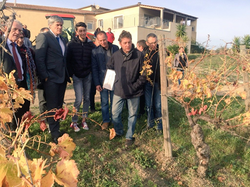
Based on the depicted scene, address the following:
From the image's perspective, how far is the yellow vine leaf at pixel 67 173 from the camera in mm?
826

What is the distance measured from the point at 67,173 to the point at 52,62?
2.56 m

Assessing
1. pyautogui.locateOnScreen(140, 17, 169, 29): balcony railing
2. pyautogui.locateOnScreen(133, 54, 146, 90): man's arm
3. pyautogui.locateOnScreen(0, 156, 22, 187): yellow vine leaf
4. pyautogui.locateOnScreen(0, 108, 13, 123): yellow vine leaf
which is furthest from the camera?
pyautogui.locateOnScreen(140, 17, 169, 29): balcony railing

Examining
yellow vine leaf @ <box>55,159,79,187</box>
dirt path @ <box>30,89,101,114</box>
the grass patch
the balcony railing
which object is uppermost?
the balcony railing

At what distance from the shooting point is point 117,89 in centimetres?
328

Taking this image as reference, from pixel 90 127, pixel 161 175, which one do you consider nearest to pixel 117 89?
pixel 90 127

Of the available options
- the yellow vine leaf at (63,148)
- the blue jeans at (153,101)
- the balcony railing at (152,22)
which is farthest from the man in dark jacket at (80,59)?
the balcony railing at (152,22)

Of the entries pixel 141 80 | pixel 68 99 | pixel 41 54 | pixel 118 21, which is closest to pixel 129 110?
pixel 141 80

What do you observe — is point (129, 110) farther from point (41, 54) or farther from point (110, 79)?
point (41, 54)

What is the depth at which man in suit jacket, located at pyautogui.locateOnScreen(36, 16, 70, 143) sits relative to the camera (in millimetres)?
2949

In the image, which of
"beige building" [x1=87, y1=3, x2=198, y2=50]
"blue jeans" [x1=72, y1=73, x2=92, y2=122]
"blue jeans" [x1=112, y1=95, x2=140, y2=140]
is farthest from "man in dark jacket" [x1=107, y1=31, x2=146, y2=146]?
"beige building" [x1=87, y1=3, x2=198, y2=50]

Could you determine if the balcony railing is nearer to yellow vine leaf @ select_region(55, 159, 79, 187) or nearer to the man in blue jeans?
the man in blue jeans

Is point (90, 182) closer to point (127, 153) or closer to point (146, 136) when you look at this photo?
point (127, 153)

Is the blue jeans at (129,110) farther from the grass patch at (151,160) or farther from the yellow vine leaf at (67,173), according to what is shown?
the yellow vine leaf at (67,173)

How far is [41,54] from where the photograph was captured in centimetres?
293
